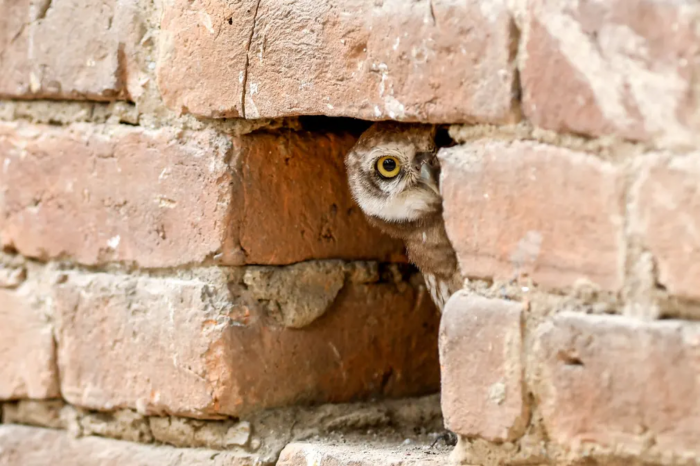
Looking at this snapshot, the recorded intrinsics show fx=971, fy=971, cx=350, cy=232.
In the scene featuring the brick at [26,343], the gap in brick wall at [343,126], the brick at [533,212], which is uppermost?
the gap in brick wall at [343,126]

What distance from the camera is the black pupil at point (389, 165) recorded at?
2350 millimetres

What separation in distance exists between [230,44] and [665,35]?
0.94m

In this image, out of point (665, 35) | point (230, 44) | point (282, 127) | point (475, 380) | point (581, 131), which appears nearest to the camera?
point (665, 35)

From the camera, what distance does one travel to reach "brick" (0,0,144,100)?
228cm

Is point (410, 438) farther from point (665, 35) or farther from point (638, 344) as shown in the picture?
point (665, 35)

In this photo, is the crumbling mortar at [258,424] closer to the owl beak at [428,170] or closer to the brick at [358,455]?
the brick at [358,455]

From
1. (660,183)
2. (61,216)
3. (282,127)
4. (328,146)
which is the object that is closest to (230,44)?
(282,127)

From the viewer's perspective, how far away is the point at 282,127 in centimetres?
227

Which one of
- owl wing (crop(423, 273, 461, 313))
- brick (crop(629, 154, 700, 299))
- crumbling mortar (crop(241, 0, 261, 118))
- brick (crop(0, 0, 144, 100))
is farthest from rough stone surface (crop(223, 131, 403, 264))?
brick (crop(629, 154, 700, 299))

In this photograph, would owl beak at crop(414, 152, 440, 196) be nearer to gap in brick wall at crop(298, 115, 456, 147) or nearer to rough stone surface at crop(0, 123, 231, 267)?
gap in brick wall at crop(298, 115, 456, 147)

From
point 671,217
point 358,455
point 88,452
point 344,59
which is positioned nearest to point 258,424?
point 358,455

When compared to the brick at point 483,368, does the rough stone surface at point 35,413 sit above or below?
below

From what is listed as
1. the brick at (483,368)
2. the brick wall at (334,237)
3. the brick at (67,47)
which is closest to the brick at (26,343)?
the brick wall at (334,237)

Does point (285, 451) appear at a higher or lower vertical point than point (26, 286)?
lower
